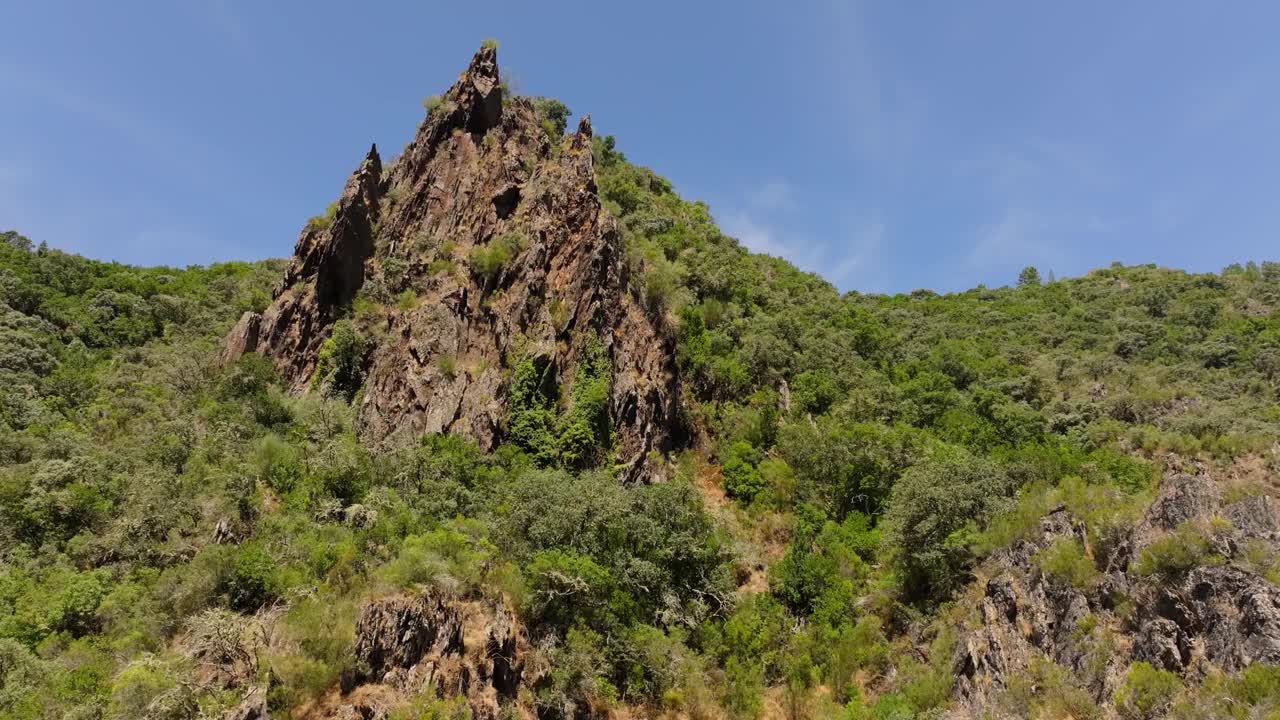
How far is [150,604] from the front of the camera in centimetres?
2173

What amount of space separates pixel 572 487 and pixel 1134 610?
19.5m

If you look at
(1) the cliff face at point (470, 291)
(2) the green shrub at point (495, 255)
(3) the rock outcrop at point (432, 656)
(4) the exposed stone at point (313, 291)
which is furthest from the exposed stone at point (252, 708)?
(2) the green shrub at point (495, 255)

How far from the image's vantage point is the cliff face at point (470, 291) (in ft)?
117

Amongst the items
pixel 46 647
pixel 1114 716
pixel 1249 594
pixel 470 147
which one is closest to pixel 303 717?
pixel 46 647

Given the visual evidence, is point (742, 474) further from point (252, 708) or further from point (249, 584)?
point (252, 708)

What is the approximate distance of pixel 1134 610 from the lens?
19109mm

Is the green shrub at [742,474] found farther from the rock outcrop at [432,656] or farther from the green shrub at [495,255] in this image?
the green shrub at [495,255]

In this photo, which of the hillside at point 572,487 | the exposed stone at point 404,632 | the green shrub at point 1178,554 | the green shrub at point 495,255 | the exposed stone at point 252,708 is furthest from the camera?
the green shrub at point 495,255

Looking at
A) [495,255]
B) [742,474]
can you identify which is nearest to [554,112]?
[495,255]

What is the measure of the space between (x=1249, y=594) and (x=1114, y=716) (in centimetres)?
446

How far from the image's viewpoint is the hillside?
61.3 ft

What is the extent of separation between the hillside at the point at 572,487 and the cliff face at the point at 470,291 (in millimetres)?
232

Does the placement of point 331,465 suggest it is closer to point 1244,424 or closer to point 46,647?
point 46,647

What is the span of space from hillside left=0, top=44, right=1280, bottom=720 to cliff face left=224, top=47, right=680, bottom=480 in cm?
23
